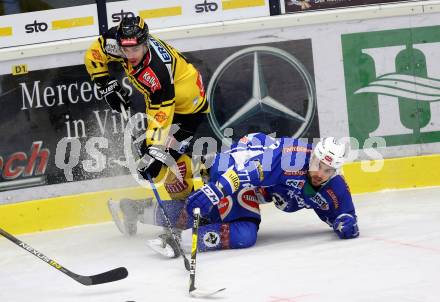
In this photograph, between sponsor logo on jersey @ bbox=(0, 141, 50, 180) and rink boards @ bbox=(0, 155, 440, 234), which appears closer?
rink boards @ bbox=(0, 155, 440, 234)

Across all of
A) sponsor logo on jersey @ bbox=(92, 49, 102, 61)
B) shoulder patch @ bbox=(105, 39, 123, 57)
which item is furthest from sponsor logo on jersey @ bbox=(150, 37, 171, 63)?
sponsor logo on jersey @ bbox=(92, 49, 102, 61)

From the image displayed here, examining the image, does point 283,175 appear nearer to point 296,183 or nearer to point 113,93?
point 296,183

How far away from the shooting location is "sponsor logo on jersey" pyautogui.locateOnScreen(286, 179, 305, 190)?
461cm

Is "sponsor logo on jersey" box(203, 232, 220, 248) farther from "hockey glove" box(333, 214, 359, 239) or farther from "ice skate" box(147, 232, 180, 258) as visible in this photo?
"hockey glove" box(333, 214, 359, 239)

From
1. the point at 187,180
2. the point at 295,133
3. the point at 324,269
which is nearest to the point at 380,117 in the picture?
the point at 295,133

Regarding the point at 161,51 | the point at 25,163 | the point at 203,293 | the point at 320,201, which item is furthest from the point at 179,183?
the point at 203,293

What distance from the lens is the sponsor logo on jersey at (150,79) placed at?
5035mm

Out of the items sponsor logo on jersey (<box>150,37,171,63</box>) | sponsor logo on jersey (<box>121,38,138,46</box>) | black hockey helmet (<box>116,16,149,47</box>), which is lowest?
sponsor logo on jersey (<box>150,37,171,63</box>)

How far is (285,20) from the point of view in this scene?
635 cm

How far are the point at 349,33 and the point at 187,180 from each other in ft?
6.25

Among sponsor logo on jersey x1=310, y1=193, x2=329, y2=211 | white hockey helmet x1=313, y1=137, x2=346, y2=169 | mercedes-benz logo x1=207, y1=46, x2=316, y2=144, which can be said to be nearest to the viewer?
white hockey helmet x1=313, y1=137, x2=346, y2=169

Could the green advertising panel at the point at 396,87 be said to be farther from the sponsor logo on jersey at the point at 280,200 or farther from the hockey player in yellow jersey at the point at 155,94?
the sponsor logo on jersey at the point at 280,200

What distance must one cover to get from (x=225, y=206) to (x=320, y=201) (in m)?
0.53

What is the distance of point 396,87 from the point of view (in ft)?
21.1
